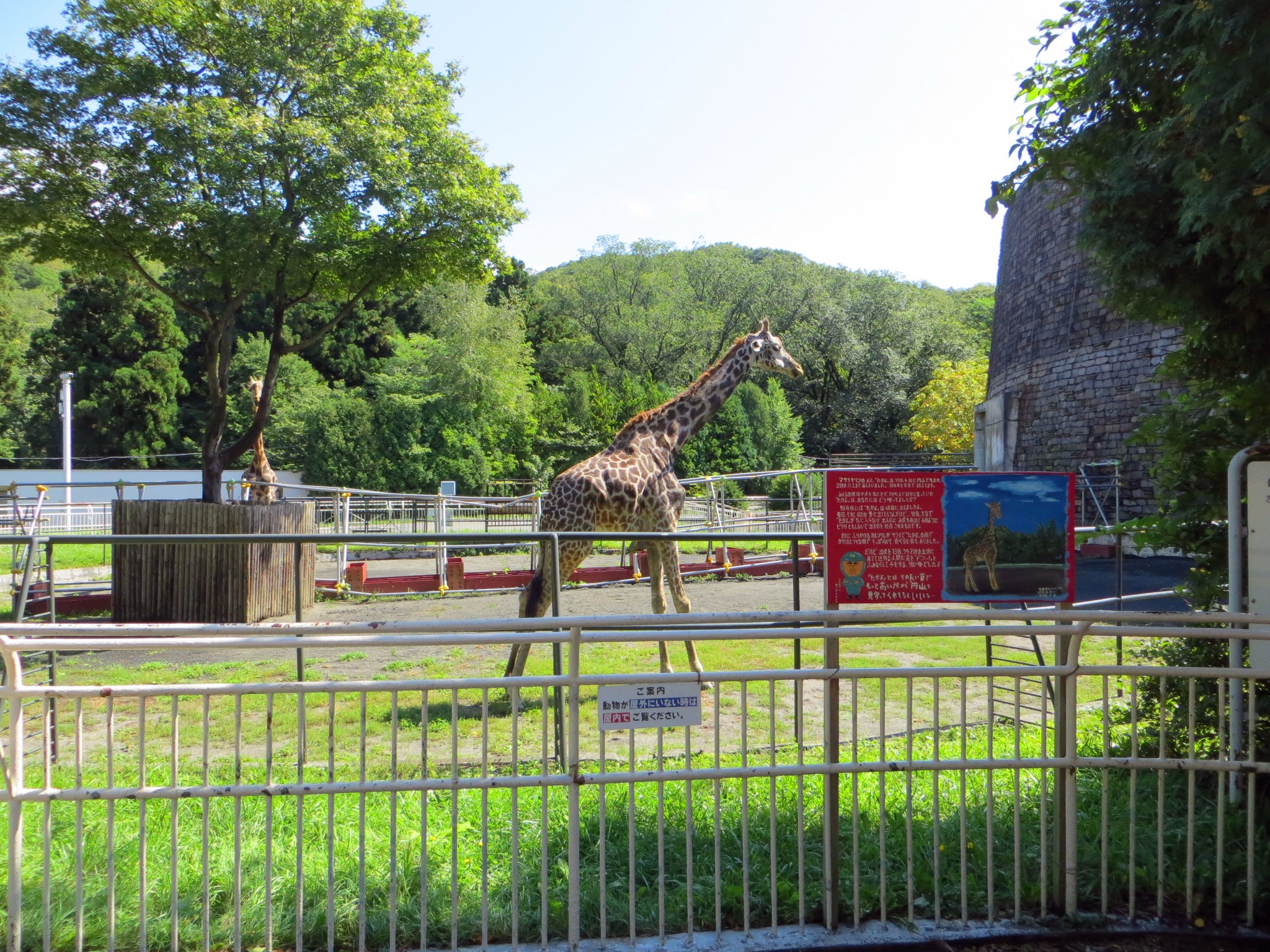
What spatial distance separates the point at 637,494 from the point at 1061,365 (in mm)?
21585

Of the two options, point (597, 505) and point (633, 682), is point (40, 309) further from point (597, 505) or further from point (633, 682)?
point (633, 682)

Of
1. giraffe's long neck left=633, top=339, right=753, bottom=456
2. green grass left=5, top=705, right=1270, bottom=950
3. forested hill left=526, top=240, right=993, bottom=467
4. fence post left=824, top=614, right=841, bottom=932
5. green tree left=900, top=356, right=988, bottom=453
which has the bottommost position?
green grass left=5, top=705, right=1270, bottom=950

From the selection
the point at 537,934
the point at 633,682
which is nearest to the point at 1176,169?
the point at 633,682

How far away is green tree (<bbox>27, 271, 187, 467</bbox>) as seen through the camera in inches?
1676

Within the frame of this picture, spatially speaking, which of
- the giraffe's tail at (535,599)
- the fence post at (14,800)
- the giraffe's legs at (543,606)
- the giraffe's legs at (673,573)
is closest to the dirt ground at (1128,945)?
the fence post at (14,800)

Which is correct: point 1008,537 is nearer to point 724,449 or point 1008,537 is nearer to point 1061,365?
point 1061,365

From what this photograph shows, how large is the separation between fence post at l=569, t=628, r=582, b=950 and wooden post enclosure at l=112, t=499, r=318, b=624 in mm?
9917

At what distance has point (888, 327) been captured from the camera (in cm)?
5500

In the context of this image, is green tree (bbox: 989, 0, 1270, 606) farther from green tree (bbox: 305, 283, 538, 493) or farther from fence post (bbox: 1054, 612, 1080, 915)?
green tree (bbox: 305, 283, 538, 493)

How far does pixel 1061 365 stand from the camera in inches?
1048

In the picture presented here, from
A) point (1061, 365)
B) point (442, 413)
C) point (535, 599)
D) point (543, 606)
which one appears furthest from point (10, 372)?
point (543, 606)

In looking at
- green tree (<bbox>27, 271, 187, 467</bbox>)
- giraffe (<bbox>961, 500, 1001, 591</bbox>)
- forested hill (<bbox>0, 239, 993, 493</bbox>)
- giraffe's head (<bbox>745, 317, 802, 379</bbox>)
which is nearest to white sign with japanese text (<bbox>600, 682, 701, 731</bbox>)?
giraffe (<bbox>961, 500, 1001, 591</bbox>)

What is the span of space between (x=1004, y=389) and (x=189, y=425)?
1423 inches

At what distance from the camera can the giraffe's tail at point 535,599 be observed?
7.44m
